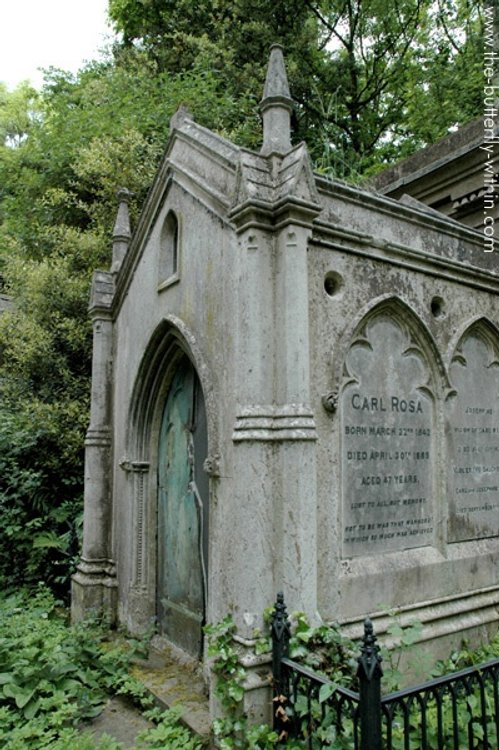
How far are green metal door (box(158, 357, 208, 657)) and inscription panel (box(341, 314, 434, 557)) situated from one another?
50.8 inches

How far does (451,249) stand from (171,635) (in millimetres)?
4409

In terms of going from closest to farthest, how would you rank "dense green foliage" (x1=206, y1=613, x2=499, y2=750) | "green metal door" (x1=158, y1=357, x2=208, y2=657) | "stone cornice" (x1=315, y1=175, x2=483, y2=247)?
"dense green foliage" (x1=206, y1=613, x2=499, y2=750), "stone cornice" (x1=315, y1=175, x2=483, y2=247), "green metal door" (x1=158, y1=357, x2=208, y2=657)

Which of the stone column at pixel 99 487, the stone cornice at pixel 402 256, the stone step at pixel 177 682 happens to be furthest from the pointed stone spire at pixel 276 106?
the stone step at pixel 177 682

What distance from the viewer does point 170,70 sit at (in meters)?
15.0

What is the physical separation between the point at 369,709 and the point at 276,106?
3802 millimetres

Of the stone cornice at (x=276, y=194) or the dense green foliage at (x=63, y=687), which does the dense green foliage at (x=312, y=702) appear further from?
the stone cornice at (x=276, y=194)

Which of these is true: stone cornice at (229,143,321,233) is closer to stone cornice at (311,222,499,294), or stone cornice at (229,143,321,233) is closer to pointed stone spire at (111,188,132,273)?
stone cornice at (311,222,499,294)

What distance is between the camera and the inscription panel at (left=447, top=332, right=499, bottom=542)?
503 cm

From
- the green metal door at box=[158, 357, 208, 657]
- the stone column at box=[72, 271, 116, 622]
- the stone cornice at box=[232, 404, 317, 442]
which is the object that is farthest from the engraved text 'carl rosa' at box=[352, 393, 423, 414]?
the stone column at box=[72, 271, 116, 622]

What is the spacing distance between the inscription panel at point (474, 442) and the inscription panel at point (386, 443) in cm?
35

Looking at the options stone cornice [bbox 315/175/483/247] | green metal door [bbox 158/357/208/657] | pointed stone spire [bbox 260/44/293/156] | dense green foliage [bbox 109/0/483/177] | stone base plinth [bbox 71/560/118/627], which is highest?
dense green foliage [bbox 109/0/483/177]

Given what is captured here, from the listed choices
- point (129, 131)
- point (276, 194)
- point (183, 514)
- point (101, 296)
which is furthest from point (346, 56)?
point (183, 514)

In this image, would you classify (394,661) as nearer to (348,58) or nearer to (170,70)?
(170,70)

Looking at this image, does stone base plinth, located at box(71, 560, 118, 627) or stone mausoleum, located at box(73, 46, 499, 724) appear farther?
stone base plinth, located at box(71, 560, 118, 627)
